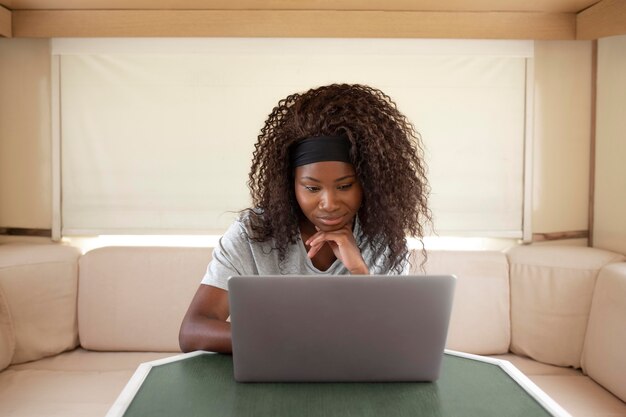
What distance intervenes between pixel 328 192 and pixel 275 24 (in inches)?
52.2

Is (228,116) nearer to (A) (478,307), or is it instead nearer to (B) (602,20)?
(A) (478,307)

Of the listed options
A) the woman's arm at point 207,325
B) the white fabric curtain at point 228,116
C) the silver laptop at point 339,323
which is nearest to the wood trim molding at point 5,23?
the white fabric curtain at point 228,116

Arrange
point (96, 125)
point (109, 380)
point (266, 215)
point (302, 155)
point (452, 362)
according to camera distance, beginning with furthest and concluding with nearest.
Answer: point (96, 125)
point (109, 380)
point (266, 215)
point (302, 155)
point (452, 362)

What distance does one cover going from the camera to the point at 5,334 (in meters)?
2.31

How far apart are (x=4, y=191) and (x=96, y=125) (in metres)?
0.55

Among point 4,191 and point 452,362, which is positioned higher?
point 4,191

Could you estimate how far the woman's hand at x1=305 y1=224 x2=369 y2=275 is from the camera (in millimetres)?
1603

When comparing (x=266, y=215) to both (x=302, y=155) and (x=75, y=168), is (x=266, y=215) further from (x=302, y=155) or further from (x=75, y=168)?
(x=75, y=168)

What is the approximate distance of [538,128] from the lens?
9.12 ft

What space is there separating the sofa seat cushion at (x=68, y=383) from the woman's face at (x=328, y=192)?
1039 millimetres

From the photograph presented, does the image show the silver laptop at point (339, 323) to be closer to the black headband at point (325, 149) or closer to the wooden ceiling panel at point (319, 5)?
the black headband at point (325, 149)

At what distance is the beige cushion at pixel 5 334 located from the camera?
2.29m

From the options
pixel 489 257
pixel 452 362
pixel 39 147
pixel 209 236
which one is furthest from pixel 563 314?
pixel 39 147

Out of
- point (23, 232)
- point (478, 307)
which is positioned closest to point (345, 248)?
point (478, 307)
